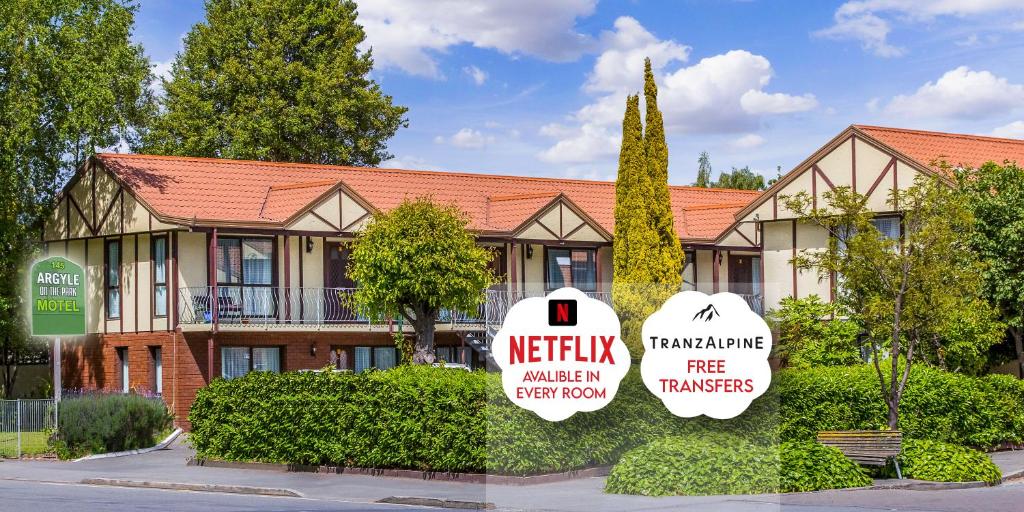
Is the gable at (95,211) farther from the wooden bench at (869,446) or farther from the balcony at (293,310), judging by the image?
the wooden bench at (869,446)

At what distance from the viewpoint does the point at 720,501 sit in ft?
64.3

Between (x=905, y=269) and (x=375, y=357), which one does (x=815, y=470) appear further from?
(x=375, y=357)

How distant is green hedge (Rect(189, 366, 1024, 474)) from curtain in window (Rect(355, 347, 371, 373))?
12200 millimetres

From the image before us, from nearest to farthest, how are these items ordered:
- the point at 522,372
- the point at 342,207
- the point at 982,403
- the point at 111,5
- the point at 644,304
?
the point at 522,372 < the point at 982,403 < the point at 644,304 < the point at 342,207 < the point at 111,5

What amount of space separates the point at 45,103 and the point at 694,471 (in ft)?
84.9

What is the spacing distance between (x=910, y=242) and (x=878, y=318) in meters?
1.37

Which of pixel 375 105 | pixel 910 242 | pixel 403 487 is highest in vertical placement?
pixel 375 105

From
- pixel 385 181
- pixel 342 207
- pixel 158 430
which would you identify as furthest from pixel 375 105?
pixel 158 430

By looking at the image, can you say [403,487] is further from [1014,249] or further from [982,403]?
[1014,249]

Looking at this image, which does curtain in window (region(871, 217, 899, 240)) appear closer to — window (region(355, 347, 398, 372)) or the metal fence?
window (region(355, 347, 398, 372))

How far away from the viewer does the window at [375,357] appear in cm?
3991

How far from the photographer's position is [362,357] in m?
40.0

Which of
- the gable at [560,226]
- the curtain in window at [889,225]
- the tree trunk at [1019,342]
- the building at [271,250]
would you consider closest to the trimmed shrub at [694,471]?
the tree trunk at [1019,342]

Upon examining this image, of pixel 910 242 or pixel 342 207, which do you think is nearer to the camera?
pixel 910 242
